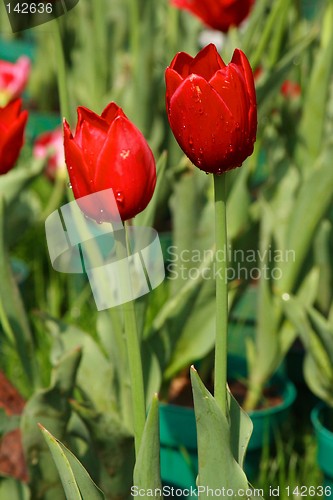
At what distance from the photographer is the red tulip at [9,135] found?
702mm

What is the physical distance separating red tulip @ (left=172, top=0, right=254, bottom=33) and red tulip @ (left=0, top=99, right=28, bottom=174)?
0.42m

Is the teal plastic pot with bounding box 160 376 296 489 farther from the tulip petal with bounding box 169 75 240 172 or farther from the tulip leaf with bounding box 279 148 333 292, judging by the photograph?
the tulip petal with bounding box 169 75 240 172

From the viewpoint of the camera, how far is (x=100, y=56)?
5.40ft

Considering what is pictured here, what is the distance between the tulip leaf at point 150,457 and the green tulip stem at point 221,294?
5cm

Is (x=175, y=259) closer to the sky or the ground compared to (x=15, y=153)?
closer to the ground

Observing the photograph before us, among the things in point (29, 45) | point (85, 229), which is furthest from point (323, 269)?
point (29, 45)

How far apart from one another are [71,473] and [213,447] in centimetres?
10

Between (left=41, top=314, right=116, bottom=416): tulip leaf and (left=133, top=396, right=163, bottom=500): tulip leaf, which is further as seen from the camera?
(left=41, top=314, right=116, bottom=416): tulip leaf

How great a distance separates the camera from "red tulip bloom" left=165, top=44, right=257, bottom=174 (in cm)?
51

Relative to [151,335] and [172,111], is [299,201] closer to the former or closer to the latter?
[151,335]

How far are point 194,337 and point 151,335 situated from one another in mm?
127

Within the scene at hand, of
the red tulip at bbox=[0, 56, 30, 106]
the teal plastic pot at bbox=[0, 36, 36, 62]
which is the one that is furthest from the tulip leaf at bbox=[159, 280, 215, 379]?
the teal plastic pot at bbox=[0, 36, 36, 62]

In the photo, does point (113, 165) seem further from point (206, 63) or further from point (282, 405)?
point (282, 405)

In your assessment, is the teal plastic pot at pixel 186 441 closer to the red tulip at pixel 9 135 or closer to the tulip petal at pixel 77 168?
the red tulip at pixel 9 135
